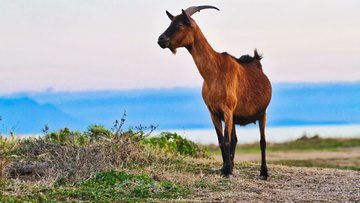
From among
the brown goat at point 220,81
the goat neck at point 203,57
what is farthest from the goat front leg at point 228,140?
the goat neck at point 203,57

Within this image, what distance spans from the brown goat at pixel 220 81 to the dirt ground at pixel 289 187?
50cm

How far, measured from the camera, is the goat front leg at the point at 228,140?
1245 cm

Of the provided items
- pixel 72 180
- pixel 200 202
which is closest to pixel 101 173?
pixel 72 180

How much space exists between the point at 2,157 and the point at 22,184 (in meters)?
0.91

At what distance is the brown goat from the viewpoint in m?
12.4

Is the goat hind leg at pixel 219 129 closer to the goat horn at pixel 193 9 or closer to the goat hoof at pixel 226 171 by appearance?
the goat hoof at pixel 226 171

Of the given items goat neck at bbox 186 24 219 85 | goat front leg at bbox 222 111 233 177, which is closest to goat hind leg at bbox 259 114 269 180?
goat front leg at bbox 222 111 233 177

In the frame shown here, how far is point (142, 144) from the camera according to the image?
1522 cm

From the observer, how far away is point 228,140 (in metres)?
12.5

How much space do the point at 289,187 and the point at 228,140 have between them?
1262mm

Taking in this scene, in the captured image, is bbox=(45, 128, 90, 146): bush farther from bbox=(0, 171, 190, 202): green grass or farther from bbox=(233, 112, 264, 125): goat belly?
bbox=(0, 171, 190, 202): green grass

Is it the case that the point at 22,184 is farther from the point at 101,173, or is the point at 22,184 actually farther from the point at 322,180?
the point at 322,180

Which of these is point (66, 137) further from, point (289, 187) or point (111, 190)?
point (289, 187)

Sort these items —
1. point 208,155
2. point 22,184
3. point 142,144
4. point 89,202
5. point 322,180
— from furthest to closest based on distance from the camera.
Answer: point 208,155
point 142,144
point 322,180
point 22,184
point 89,202
